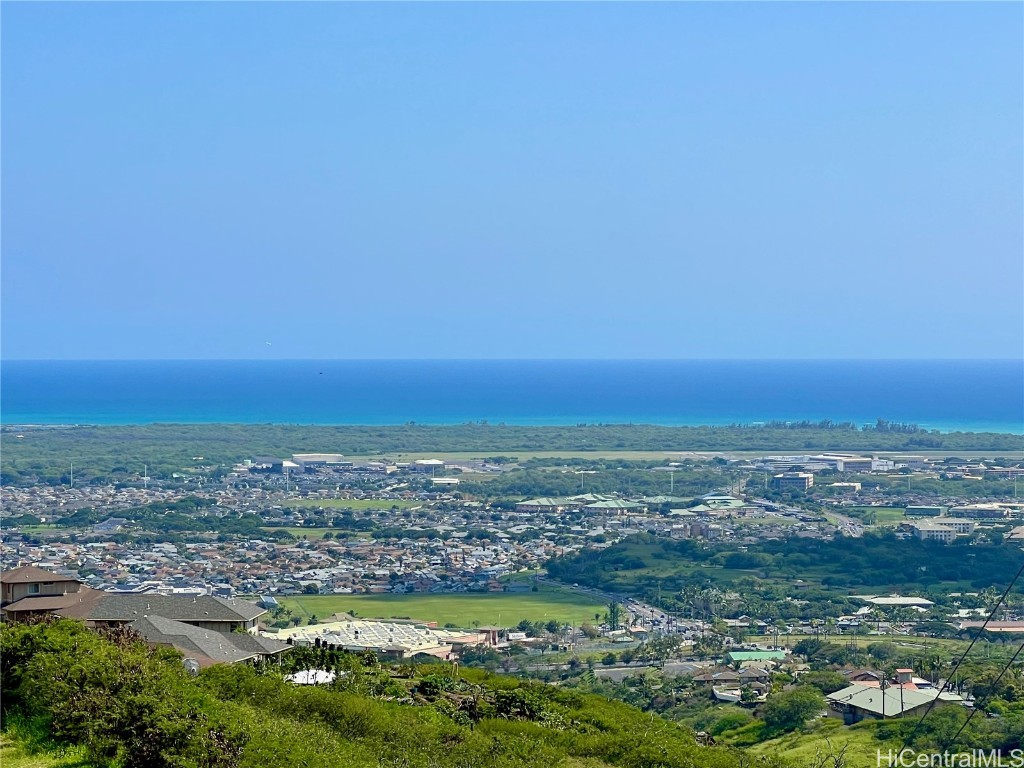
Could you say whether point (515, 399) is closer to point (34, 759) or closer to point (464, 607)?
point (464, 607)

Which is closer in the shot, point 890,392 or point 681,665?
point 681,665

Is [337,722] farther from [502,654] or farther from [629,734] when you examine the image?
[502,654]

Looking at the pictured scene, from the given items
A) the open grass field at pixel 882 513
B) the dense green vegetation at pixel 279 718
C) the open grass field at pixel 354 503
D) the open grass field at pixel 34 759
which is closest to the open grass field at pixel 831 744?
the dense green vegetation at pixel 279 718

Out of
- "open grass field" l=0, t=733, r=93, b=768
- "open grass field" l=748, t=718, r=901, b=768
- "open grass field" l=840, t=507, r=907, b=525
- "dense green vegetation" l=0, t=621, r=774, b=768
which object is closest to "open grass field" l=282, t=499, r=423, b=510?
"open grass field" l=840, t=507, r=907, b=525

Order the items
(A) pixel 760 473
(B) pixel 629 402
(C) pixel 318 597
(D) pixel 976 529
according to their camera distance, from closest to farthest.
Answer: (C) pixel 318 597 < (D) pixel 976 529 < (A) pixel 760 473 < (B) pixel 629 402

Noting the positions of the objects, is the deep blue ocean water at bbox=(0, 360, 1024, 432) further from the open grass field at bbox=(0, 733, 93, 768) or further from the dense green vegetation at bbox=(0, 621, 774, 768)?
the open grass field at bbox=(0, 733, 93, 768)

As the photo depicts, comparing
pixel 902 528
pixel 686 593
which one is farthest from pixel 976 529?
pixel 686 593

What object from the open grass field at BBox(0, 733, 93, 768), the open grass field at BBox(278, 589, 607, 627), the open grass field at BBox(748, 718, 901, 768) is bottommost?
the open grass field at BBox(278, 589, 607, 627)
